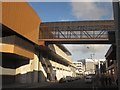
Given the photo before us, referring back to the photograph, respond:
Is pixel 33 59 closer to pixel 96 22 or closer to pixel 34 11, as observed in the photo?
pixel 34 11

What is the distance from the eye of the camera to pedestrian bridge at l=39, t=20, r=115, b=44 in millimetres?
63844

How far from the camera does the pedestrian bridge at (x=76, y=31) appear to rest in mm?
63844

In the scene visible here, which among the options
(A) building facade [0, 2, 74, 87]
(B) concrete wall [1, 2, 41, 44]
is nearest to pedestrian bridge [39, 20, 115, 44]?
(A) building facade [0, 2, 74, 87]

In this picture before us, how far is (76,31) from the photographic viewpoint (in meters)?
65.1

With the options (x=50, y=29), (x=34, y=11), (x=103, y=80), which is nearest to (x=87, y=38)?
(x=50, y=29)

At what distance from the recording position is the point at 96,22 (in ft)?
218

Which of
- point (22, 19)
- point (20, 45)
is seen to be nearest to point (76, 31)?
point (20, 45)

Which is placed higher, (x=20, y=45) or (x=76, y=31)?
(x=76, y=31)

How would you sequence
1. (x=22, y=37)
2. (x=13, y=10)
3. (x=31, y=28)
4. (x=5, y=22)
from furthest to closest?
(x=31, y=28) → (x=22, y=37) → (x=13, y=10) → (x=5, y=22)

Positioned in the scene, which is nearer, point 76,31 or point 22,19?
point 22,19

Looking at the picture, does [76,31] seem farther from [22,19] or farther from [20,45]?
[22,19]

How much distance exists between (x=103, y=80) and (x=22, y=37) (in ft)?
58.0

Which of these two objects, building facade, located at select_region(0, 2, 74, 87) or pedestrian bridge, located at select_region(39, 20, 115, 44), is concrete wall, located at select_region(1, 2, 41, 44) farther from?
pedestrian bridge, located at select_region(39, 20, 115, 44)

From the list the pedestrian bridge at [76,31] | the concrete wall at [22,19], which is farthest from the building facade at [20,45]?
the pedestrian bridge at [76,31]
